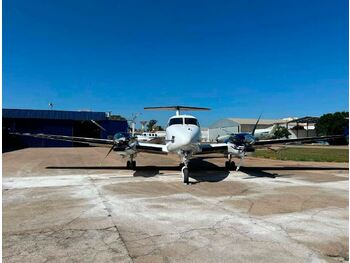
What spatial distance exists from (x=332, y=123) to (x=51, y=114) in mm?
63895

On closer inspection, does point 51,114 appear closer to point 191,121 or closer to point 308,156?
point 308,156

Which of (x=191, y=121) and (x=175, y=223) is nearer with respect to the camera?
(x=175, y=223)

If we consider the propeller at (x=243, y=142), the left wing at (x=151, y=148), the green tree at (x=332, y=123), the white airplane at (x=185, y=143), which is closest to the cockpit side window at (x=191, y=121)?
the white airplane at (x=185, y=143)

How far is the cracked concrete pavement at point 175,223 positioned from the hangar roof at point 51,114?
51512 millimetres

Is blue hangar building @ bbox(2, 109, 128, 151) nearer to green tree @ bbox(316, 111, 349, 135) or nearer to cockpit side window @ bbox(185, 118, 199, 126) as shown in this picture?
cockpit side window @ bbox(185, 118, 199, 126)

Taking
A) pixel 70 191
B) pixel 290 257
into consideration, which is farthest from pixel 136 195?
pixel 290 257

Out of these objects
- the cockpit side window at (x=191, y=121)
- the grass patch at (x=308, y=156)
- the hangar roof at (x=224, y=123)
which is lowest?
the grass patch at (x=308, y=156)

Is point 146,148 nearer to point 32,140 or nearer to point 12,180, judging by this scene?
point 12,180

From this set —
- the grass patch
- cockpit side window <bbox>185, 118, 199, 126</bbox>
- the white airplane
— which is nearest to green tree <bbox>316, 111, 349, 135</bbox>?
the grass patch

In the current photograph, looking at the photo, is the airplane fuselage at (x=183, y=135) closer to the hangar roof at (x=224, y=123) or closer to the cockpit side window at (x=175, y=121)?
the cockpit side window at (x=175, y=121)

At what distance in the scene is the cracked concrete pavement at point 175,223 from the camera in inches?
207

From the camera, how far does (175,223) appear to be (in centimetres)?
703

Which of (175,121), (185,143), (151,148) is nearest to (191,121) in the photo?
(175,121)

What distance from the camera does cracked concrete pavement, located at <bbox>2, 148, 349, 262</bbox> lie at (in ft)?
17.3
